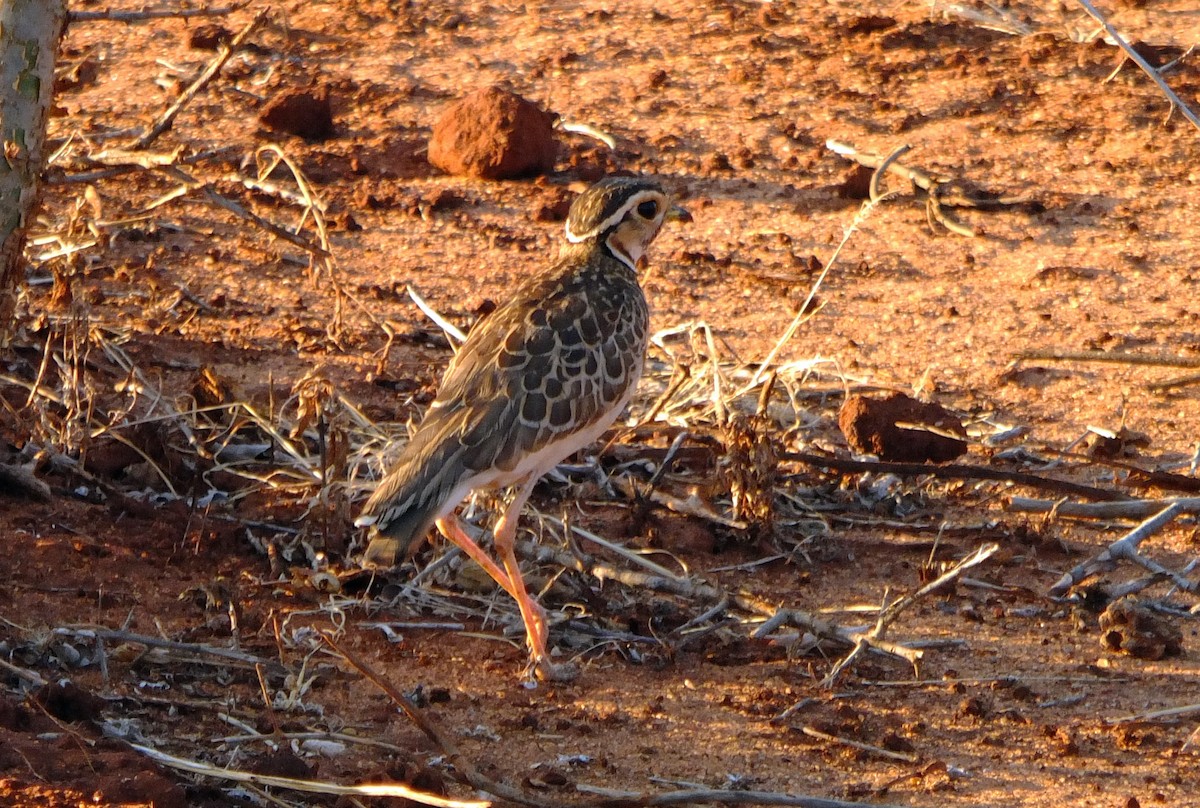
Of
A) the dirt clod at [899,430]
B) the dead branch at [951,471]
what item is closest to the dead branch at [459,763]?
the dead branch at [951,471]

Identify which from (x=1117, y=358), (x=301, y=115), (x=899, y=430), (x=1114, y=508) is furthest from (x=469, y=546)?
(x=301, y=115)

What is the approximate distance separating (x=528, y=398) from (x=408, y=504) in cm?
57

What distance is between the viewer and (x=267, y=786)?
4.48 m

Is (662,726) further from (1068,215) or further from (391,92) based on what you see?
(391,92)

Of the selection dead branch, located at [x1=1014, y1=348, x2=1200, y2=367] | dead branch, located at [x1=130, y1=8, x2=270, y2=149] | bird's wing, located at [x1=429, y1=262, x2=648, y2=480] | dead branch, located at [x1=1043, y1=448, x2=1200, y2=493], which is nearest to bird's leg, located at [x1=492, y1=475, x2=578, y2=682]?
bird's wing, located at [x1=429, y1=262, x2=648, y2=480]

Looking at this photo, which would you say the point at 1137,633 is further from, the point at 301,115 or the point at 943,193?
the point at 301,115

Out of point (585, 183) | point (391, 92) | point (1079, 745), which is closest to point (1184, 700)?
point (1079, 745)

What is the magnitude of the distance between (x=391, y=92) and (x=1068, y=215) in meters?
4.00

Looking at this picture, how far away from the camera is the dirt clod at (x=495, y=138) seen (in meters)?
9.38

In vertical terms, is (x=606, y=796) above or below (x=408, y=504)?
below

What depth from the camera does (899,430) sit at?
6.87 meters

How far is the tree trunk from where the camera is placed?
5156 mm

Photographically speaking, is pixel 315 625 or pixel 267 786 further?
pixel 315 625

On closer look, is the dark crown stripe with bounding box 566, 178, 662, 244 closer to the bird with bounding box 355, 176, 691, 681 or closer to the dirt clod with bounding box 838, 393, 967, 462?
the bird with bounding box 355, 176, 691, 681
